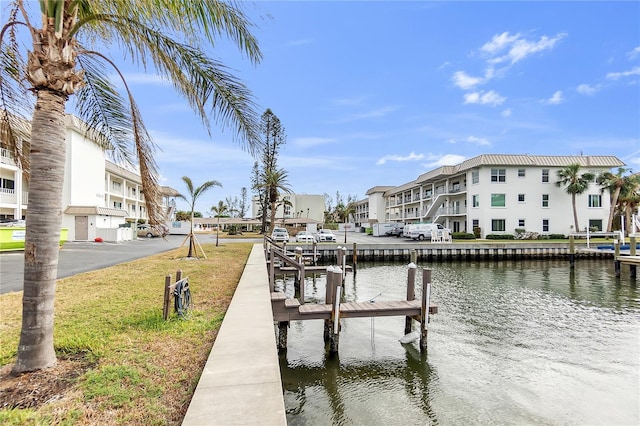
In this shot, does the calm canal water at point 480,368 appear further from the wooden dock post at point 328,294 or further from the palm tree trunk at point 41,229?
the palm tree trunk at point 41,229

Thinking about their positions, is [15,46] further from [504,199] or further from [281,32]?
[504,199]

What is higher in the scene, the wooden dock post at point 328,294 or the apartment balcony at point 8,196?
the apartment balcony at point 8,196

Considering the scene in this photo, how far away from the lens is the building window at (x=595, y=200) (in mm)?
42156

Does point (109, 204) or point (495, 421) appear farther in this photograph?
point (109, 204)

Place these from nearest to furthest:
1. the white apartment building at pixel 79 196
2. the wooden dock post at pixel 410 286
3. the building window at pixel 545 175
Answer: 1. the wooden dock post at pixel 410 286
2. the white apartment building at pixel 79 196
3. the building window at pixel 545 175

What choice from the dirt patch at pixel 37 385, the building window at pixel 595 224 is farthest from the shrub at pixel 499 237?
the dirt patch at pixel 37 385

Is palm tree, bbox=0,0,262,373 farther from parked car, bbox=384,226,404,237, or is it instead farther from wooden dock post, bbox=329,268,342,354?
parked car, bbox=384,226,404,237

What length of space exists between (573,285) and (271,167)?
40.4 metres

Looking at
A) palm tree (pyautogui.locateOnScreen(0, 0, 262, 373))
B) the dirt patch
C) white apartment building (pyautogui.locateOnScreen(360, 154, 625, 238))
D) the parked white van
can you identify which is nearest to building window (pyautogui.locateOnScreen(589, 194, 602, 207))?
white apartment building (pyautogui.locateOnScreen(360, 154, 625, 238))

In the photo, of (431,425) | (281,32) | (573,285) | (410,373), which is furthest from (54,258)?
(573,285)

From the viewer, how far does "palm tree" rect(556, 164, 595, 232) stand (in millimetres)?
39406

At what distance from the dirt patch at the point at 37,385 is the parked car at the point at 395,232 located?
1923 inches

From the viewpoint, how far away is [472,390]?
6871mm

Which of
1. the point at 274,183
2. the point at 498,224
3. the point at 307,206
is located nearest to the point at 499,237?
the point at 498,224
